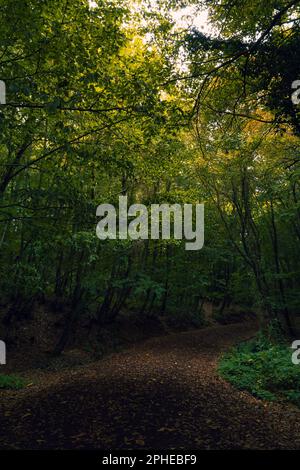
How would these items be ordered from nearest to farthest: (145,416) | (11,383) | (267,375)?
(145,416)
(11,383)
(267,375)

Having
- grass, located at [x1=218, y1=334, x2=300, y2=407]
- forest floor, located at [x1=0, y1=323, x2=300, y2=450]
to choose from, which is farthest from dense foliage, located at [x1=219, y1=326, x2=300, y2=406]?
forest floor, located at [x1=0, y1=323, x2=300, y2=450]

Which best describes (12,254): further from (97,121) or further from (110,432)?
(110,432)

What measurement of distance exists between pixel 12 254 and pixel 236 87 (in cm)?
1017

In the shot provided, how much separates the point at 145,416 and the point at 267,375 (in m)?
5.24

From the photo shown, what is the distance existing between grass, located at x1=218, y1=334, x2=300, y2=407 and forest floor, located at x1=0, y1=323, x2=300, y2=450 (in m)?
0.46

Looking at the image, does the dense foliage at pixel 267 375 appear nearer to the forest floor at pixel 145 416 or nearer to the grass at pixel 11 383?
the forest floor at pixel 145 416

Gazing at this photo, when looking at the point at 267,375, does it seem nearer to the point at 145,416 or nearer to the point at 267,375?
the point at 267,375

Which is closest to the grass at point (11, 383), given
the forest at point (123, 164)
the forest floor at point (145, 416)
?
the forest at point (123, 164)

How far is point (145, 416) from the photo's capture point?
20.2 feet

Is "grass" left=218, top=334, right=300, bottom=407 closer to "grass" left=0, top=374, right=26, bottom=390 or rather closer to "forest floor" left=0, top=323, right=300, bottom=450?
"forest floor" left=0, top=323, right=300, bottom=450

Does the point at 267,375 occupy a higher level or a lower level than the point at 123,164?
lower

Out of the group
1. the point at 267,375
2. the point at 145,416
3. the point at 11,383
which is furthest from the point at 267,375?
the point at 11,383
